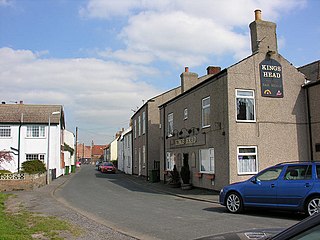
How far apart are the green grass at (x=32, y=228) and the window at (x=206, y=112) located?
11.5 meters

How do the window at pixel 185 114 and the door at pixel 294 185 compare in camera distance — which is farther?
the window at pixel 185 114

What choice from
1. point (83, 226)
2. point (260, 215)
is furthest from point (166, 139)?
point (83, 226)

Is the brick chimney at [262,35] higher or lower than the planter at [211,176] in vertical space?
higher

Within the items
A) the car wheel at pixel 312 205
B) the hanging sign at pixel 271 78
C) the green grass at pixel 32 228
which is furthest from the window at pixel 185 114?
the green grass at pixel 32 228

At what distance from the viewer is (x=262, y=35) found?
18500 mm

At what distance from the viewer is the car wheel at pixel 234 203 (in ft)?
39.3

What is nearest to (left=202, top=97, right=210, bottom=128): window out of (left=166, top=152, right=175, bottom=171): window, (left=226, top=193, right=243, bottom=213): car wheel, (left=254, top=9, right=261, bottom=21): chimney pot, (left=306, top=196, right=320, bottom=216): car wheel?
(left=254, top=9, right=261, bottom=21): chimney pot

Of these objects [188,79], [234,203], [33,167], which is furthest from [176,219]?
[33,167]

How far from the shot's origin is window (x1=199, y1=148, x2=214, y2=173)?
19.5 meters

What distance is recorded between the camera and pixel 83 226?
31.6 ft

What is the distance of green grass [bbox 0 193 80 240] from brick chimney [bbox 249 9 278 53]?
43.4ft

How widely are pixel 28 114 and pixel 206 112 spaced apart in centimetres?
2141

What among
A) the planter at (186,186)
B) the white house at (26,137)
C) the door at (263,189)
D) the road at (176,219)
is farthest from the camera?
the white house at (26,137)

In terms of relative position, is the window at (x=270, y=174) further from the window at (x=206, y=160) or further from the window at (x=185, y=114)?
the window at (x=185, y=114)
